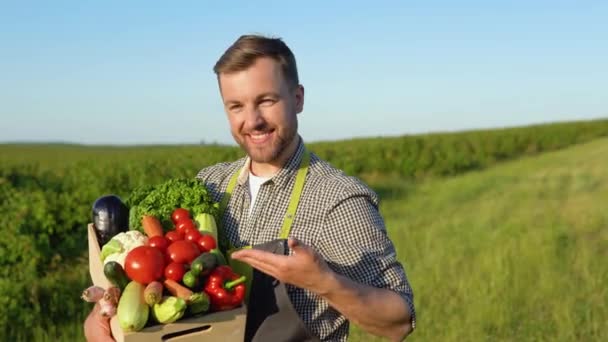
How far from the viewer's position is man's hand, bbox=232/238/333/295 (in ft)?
7.66

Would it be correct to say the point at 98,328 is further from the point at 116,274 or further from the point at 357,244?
the point at 357,244

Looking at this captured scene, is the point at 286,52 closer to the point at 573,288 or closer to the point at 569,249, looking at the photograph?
the point at 573,288

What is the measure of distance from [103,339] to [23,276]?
406cm

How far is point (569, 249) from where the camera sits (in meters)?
9.77

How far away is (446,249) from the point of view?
9.85m

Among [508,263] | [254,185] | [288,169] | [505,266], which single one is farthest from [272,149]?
[508,263]

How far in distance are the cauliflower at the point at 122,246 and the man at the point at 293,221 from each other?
0.25 m

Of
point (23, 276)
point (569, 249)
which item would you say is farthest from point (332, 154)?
point (23, 276)

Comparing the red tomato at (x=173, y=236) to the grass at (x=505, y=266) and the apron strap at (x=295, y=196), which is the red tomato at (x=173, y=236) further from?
the grass at (x=505, y=266)

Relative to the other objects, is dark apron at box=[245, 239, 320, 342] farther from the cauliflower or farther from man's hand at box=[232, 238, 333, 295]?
the cauliflower

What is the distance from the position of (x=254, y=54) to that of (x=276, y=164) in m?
0.44

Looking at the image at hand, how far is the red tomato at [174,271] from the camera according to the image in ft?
7.98

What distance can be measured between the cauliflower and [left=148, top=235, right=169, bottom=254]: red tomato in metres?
0.06

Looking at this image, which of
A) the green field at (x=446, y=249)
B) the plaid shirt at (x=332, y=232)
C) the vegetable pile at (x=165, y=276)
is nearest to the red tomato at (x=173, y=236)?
the vegetable pile at (x=165, y=276)
